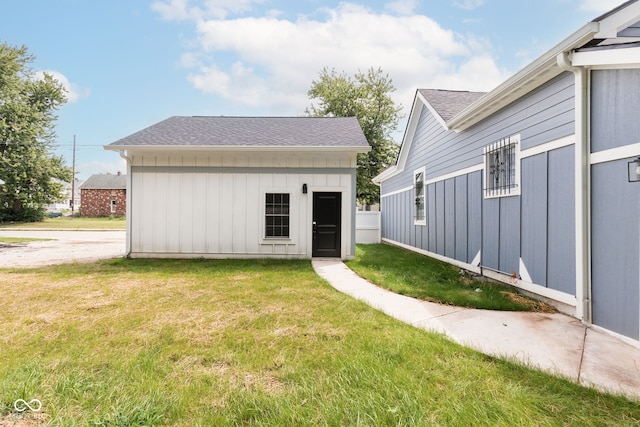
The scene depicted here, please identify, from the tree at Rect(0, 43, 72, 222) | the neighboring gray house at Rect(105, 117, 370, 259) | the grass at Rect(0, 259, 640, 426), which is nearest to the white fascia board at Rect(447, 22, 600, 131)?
the neighboring gray house at Rect(105, 117, 370, 259)

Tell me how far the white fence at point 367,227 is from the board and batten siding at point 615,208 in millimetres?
11113

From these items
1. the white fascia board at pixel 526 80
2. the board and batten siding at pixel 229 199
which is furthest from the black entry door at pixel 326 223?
the white fascia board at pixel 526 80

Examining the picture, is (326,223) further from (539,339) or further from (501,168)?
(539,339)

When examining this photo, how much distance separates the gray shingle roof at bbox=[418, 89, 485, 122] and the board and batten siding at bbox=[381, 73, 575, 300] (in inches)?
17.7

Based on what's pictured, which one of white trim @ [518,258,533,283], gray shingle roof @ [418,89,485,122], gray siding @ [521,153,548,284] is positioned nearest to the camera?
gray siding @ [521,153,548,284]

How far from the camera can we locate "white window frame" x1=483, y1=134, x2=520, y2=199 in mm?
5285

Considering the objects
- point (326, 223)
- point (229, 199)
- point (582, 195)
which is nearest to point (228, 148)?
point (229, 199)

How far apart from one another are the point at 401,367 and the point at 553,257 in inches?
129

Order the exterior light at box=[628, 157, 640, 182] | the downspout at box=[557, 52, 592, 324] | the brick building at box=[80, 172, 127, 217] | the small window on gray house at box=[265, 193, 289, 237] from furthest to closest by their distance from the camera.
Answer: the brick building at box=[80, 172, 127, 217] < the small window on gray house at box=[265, 193, 289, 237] < the downspout at box=[557, 52, 592, 324] < the exterior light at box=[628, 157, 640, 182]

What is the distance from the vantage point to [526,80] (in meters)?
4.67

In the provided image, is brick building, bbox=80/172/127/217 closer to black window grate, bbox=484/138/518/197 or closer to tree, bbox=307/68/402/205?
tree, bbox=307/68/402/205

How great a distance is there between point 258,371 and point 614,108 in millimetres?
4504

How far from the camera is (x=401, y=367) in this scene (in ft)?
8.32

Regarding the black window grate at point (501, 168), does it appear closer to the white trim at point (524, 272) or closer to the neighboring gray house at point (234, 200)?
the white trim at point (524, 272)
